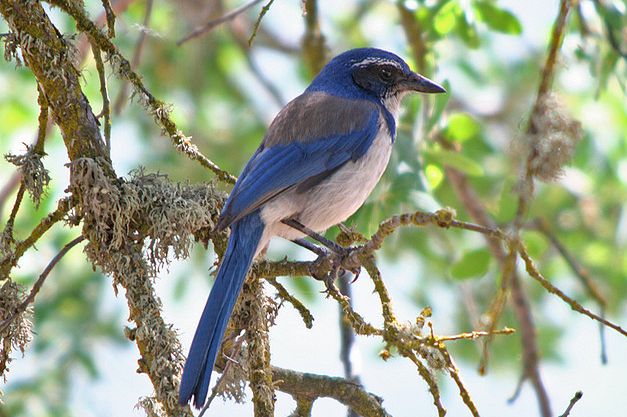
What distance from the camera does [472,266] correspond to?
524 centimetres

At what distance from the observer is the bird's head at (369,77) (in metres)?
5.20

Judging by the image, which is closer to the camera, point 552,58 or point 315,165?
point 552,58

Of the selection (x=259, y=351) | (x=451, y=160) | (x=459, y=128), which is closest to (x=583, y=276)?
(x=451, y=160)

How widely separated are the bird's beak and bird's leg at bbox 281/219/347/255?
1166 millimetres

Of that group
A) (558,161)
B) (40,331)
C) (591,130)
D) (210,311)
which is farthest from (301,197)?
(591,130)

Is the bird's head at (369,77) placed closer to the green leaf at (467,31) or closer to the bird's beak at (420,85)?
the bird's beak at (420,85)

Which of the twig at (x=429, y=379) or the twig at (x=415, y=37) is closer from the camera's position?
the twig at (x=429, y=379)

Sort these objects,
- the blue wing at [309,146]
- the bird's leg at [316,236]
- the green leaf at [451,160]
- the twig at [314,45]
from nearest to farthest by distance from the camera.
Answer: the bird's leg at [316,236] < the blue wing at [309,146] < the green leaf at [451,160] < the twig at [314,45]

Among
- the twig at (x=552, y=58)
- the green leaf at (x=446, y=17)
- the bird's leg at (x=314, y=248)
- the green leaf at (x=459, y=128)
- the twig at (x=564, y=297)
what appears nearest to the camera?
the twig at (x=564, y=297)

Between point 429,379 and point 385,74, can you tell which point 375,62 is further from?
point 429,379

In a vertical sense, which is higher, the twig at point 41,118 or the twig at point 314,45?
the twig at point 314,45

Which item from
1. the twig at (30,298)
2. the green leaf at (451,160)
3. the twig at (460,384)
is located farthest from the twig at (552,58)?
the green leaf at (451,160)

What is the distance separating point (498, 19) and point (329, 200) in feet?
5.47

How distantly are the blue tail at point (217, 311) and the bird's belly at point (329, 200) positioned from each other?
41cm
